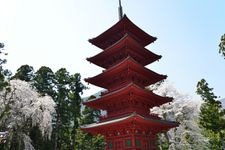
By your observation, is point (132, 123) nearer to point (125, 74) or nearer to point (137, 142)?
point (137, 142)

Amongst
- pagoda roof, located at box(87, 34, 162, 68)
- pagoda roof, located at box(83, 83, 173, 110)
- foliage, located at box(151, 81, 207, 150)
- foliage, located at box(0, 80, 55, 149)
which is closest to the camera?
pagoda roof, located at box(83, 83, 173, 110)

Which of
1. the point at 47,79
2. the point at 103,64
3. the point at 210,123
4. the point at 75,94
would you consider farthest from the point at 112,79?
the point at 47,79

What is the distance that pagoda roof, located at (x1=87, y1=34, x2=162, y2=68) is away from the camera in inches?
867

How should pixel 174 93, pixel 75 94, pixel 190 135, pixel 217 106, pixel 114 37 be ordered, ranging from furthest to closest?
pixel 75 94, pixel 174 93, pixel 190 135, pixel 217 106, pixel 114 37

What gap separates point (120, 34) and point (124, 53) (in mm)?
2368

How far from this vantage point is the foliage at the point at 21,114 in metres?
27.7

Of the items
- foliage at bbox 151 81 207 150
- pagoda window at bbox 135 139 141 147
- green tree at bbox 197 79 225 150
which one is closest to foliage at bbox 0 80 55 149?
pagoda window at bbox 135 139 141 147

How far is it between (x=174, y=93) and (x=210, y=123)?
9.28 metres

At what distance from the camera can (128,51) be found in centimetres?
2272

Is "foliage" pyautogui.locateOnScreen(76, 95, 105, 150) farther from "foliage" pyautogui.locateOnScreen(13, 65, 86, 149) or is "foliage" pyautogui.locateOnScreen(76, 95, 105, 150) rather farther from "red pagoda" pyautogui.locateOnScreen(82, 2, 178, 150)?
"red pagoda" pyautogui.locateOnScreen(82, 2, 178, 150)

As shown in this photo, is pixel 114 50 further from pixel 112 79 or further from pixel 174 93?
pixel 174 93

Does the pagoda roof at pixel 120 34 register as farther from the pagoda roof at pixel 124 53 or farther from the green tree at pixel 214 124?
the green tree at pixel 214 124

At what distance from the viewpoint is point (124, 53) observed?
22734 mm

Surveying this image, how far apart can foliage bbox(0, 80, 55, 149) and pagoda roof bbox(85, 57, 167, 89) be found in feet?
32.8
